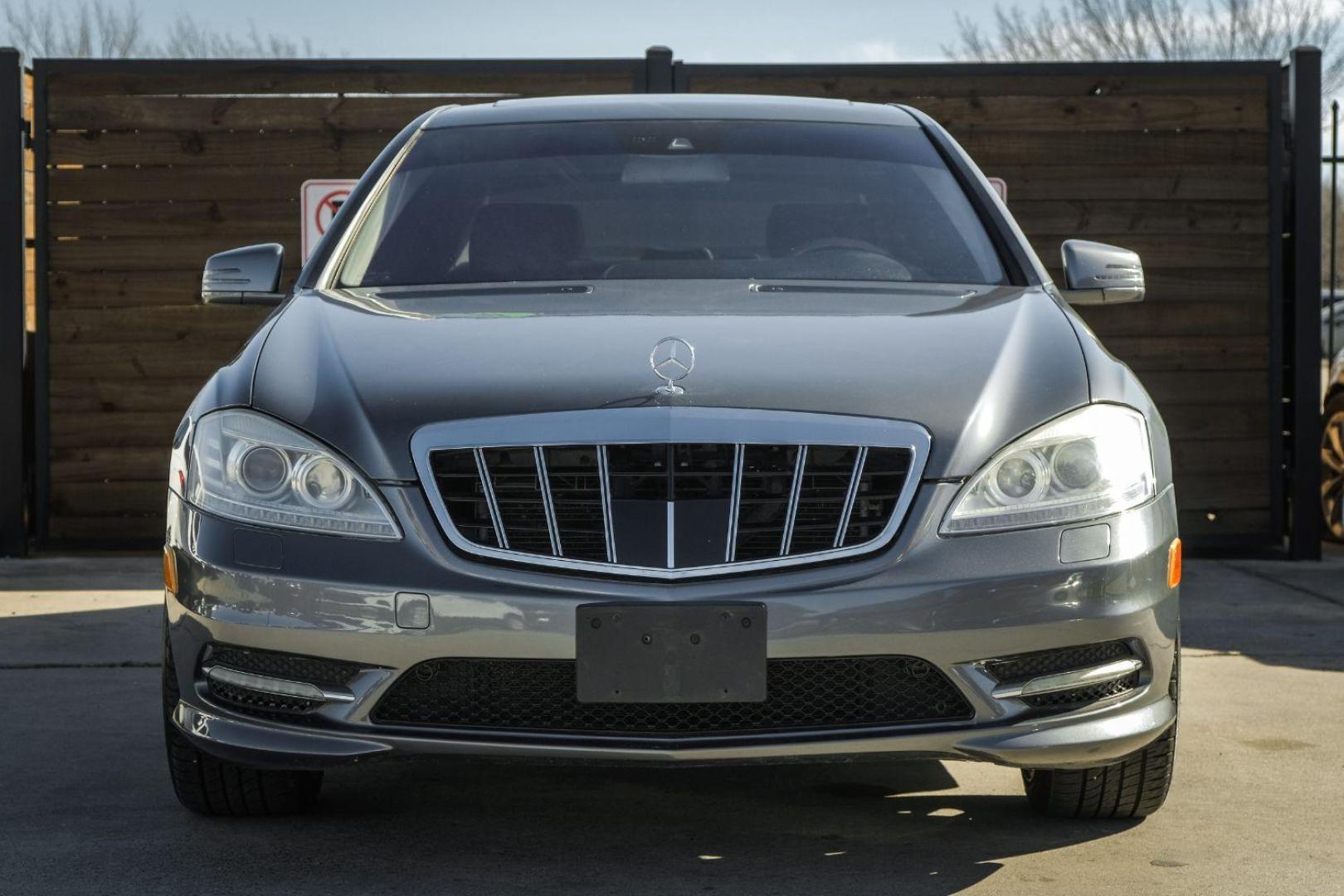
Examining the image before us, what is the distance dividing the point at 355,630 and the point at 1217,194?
24.1 feet

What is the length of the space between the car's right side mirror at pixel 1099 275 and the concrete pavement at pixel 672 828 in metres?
1.19

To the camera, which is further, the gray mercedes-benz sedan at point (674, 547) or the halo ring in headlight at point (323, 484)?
the halo ring in headlight at point (323, 484)

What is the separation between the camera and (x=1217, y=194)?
9.63 meters

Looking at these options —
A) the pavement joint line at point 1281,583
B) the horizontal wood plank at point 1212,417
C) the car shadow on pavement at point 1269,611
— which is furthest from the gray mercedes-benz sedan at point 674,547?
the horizontal wood plank at point 1212,417

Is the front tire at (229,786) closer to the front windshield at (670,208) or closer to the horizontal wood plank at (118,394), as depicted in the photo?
the front windshield at (670,208)

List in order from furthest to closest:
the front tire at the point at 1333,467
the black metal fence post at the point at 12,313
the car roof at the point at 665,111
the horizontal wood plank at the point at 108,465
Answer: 1. the front tire at the point at 1333,467
2. the horizontal wood plank at the point at 108,465
3. the black metal fence post at the point at 12,313
4. the car roof at the point at 665,111

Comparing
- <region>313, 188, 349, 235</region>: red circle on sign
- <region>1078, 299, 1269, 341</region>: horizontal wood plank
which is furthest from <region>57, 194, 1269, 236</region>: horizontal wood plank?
<region>1078, 299, 1269, 341</region>: horizontal wood plank

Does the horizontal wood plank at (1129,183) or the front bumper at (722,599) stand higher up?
the horizontal wood plank at (1129,183)

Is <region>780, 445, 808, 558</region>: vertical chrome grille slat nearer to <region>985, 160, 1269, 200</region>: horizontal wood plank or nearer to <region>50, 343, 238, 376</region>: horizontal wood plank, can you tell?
<region>985, 160, 1269, 200</region>: horizontal wood plank

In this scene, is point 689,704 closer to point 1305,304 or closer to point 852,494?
point 852,494

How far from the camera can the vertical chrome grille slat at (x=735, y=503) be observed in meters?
3.29

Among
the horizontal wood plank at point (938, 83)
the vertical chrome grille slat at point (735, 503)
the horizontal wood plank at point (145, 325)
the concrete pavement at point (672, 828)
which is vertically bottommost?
the concrete pavement at point (672, 828)

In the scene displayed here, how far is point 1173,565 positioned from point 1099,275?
1247 mm

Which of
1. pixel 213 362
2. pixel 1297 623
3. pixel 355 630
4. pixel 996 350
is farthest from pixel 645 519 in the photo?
pixel 213 362
